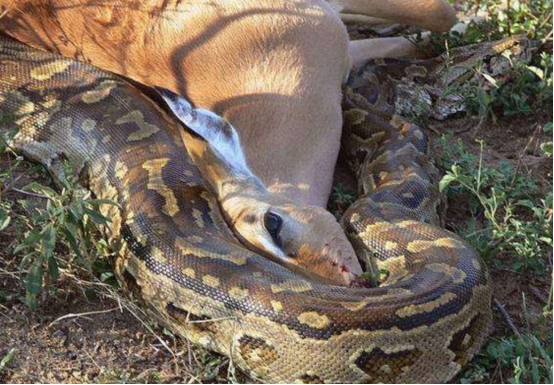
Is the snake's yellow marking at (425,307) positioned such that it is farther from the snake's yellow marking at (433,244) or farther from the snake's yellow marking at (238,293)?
the snake's yellow marking at (238,293)

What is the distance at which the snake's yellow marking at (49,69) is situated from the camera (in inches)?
298

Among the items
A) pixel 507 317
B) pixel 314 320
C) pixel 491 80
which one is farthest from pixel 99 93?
pixel 507 317

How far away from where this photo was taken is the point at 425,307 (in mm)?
5605

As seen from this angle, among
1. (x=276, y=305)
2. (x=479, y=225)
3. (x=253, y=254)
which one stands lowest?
(x=479, y=225)

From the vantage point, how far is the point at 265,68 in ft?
24.6

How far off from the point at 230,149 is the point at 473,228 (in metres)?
1.75

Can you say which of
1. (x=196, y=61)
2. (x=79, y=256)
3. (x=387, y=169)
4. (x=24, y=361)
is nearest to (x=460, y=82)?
(x=387, y=169)

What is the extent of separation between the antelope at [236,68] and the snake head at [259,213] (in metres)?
0.01

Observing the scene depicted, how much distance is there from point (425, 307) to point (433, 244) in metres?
0.87

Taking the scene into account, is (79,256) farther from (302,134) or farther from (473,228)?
(473,228)

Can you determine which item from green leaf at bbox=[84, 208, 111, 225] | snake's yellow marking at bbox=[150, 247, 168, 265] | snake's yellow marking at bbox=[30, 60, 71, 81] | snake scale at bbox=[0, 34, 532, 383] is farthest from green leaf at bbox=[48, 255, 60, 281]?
snake's yellow marking at bbox=[30, 60, 71, 81]

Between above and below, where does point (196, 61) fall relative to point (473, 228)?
above

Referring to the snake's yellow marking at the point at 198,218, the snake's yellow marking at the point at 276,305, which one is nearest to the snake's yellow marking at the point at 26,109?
the snake's yellow marking at the point at 198,218

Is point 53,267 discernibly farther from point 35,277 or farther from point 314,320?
point 314,320
